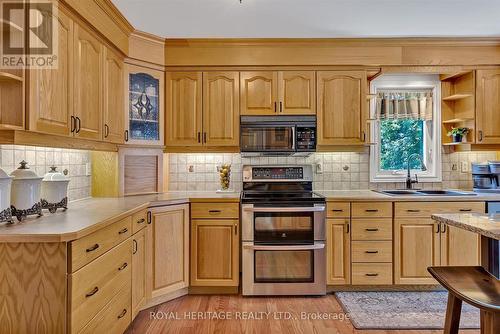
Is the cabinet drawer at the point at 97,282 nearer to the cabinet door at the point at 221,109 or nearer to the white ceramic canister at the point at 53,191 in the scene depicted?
the white ceramic canister at the point at 53,191

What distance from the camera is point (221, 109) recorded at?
327 centimetres

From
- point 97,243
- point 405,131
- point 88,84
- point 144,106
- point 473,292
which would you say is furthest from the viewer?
point 405,131

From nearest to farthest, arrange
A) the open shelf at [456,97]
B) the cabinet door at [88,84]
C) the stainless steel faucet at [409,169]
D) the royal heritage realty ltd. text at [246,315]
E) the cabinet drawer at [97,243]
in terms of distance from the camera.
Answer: the cabinet drawer at [97,243], the cabinet door at [88,84], the royal heritage realty ltd. text at [246,315], the open shelf at [456,97], the stainless steel faucet at [409,169]

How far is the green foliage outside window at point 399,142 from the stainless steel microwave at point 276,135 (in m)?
0.96

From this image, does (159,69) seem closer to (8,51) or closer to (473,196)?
(8,51)

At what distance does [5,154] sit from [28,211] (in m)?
0.41

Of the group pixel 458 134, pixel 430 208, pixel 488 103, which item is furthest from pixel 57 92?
pixel 488 103

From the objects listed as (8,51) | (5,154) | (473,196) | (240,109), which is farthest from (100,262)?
(473,196)

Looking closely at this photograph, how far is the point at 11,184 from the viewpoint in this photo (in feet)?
5.85

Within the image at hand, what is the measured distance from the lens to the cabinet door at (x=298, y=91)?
3.29 m

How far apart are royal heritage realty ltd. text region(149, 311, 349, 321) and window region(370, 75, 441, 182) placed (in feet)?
5.28

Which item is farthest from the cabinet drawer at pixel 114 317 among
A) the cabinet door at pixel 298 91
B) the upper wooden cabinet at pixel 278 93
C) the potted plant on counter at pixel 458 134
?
the potted plant on counter at pixel 458 134

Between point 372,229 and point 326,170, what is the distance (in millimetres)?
854

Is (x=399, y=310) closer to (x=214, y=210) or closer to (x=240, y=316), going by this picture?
(x=240, y=316)
